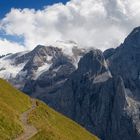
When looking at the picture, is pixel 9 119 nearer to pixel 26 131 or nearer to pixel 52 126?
pixel 26 131

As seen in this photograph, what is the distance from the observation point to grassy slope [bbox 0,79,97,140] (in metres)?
76.1

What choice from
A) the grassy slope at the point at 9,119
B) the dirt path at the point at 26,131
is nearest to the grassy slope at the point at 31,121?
the grassy slope at the point at 9,119

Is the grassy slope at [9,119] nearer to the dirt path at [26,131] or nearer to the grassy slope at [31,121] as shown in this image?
the grassy slope at [31,121]

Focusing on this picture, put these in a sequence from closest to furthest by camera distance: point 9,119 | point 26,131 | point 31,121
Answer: point 9,119 → point 26,131 → point 31,121

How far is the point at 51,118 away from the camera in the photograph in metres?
120

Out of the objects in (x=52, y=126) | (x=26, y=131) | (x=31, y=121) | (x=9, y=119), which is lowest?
(x=52, y=126)

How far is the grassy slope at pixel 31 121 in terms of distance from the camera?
250 feet

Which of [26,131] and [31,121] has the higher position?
[31,121]

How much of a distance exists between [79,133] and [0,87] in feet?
80.3

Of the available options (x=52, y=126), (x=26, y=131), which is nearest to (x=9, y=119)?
(x=26, y=131)

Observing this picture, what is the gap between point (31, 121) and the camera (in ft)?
308

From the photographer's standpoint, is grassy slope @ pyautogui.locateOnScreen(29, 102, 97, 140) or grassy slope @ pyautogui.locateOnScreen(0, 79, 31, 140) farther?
grassy slope @ pyautogui.locateOnScreen(29, 102, 97, 140)

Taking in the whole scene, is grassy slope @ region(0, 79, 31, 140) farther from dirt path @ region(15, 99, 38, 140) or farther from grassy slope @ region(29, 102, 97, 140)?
grassy slope @ region(29, 102, 97, 140)

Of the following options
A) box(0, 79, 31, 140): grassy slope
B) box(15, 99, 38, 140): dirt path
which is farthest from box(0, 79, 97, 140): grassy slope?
box(15, 99, 38, 140): dirt path
